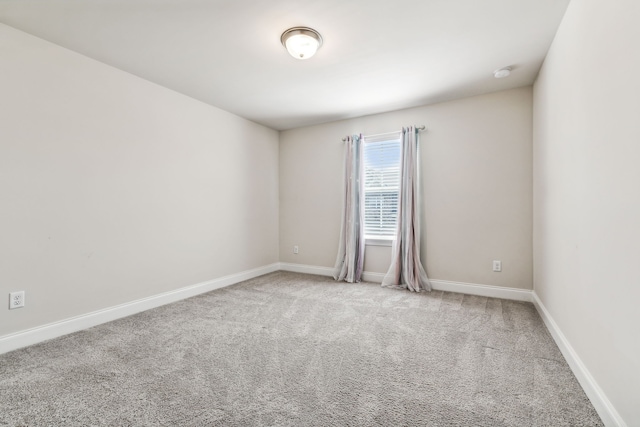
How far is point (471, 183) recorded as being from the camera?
349cm

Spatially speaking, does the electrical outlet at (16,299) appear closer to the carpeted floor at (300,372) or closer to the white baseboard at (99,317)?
the white baseboard at (99,317)

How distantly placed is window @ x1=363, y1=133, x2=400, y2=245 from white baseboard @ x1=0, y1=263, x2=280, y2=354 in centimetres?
215

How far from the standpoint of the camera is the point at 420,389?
1.62 m

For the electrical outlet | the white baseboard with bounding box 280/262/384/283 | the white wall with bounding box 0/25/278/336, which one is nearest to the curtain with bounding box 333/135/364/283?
the white baseboard with bounding box 280/262/384/283

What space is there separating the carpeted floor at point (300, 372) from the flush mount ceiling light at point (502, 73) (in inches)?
93.2

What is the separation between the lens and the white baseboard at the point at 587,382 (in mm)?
1288

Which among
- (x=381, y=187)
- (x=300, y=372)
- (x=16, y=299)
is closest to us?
(x=300, y=372)

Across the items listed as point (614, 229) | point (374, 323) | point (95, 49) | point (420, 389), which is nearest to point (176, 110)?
point (95, 49)

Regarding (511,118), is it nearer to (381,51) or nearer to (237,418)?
(381,51)

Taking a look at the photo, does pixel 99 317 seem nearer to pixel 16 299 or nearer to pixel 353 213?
pixel 16 299

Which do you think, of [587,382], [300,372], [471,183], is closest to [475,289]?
[471,183]

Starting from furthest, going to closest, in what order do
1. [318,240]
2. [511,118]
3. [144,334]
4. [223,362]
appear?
1. [318,240]
2. [511,118]
3. [144,334]
4. [223,362]

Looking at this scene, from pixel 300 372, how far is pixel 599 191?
6.37ft

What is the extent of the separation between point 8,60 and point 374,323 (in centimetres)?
354
